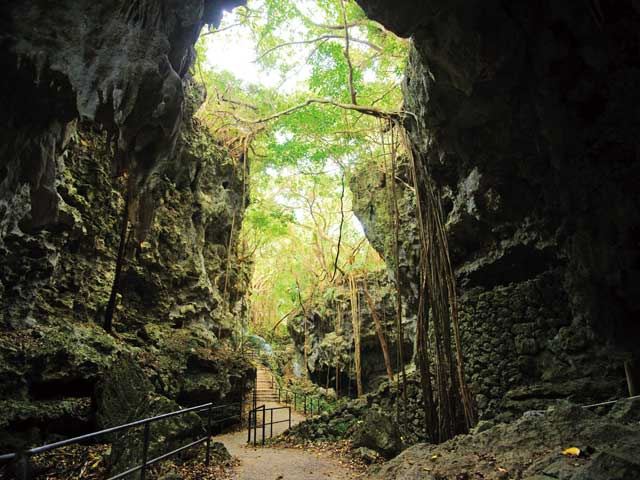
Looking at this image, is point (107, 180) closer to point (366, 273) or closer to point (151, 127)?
point (151, 127)

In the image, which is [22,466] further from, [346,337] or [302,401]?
[346,337]

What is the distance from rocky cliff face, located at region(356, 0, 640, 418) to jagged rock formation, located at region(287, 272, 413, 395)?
17.6 feet

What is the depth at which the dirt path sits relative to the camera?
4.50 meters

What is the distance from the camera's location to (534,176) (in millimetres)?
5133

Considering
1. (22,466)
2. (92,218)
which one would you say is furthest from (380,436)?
(92,218)

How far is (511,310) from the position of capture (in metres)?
6.23

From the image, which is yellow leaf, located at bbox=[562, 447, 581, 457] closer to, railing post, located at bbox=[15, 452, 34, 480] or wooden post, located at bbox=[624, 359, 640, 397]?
railing post, located at bbox=[15, 452, 34, 480]

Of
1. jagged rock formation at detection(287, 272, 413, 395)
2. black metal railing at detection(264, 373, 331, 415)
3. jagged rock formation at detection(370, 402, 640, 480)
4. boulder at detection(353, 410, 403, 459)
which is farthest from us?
jagged rock formation at detection(287, 272, 413, 395)

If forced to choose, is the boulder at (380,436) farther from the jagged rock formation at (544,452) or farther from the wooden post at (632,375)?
the wooden post at (632,375)

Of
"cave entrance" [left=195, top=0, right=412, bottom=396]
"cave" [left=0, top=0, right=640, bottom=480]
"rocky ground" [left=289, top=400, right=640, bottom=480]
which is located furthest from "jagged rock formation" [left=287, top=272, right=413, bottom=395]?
"rocky ground" [left=289, top=400, right=640, bottom=480]

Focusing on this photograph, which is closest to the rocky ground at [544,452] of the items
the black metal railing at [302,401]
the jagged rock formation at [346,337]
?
the jagged rock formation at [346,337]

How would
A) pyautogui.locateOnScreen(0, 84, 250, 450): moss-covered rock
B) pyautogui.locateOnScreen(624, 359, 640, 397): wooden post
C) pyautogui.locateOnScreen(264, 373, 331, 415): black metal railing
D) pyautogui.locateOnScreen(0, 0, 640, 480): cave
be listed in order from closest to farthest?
pyautogui.locateOnScreen(0, 0, 640, 480): cave, pyautogui.locateOnScreen(624, 359, 640, 397): wooden post, pyautogui.locateOnScreen(0, 84, 250, 450): moss-covered rock, pyautogui.locateOnScreen(264, 373, 331, 415): black metal railing

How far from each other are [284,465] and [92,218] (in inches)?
198

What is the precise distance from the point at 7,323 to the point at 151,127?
9.85 ft
